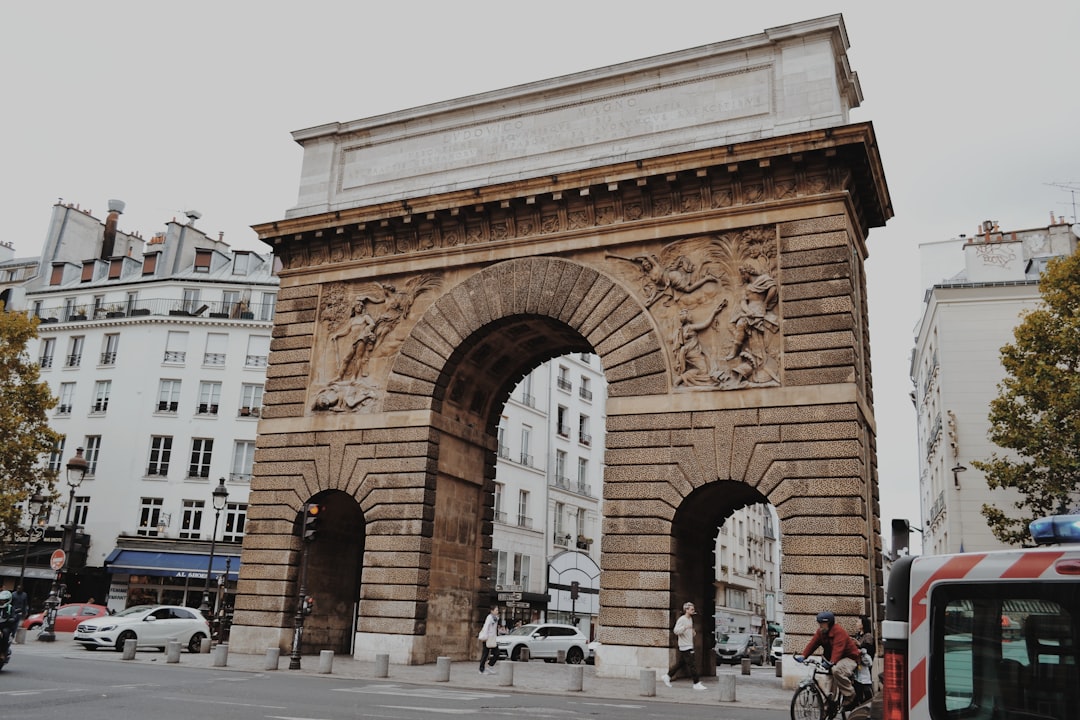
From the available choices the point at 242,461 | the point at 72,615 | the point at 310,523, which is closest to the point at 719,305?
the point at 310,523

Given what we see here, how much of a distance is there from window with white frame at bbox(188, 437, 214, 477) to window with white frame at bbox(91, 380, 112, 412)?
4.92 metres

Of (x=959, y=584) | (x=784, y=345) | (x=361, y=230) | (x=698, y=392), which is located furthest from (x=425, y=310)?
(x=959, y=584)

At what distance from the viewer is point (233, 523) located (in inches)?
1732

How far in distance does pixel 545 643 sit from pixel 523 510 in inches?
641

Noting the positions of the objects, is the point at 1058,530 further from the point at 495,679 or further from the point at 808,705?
the point at 495,679

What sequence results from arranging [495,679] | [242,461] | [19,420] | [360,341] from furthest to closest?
[242,461]
[19,420]
[360,341]
[495,679]

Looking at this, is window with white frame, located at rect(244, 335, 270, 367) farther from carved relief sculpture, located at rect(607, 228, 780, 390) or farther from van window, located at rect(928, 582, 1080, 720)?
van window, located at rect(928, 582, 1080, 720)

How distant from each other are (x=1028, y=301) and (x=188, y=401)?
38097mm

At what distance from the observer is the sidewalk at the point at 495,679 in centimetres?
1712

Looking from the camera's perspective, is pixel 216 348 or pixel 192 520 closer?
pixel 192 520

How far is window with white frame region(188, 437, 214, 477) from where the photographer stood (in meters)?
44.5

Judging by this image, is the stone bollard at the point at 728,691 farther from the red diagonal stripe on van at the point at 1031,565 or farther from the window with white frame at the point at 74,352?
the window with white frame at the point at 74,352

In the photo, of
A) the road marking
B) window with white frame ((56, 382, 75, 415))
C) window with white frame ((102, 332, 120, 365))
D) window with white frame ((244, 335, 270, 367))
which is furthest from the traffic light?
window with white frame ((56, 382, 75, 415))

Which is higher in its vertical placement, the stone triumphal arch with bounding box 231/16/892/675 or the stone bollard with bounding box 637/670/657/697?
the stone triumphal arch with bounding box 231/16/892/675
